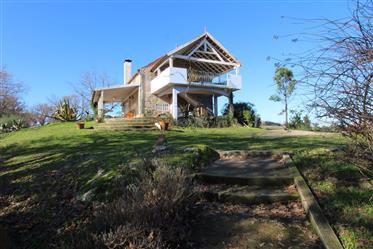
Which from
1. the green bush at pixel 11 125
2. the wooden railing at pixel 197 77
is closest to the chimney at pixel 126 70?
the wooden railing at pixel 197 77

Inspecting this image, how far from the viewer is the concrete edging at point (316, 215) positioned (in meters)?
3.33

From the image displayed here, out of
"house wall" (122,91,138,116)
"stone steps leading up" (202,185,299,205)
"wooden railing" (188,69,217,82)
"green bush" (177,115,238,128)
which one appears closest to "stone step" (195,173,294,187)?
"stone steps leading up" (202,185,299,205)

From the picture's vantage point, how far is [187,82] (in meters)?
22.2

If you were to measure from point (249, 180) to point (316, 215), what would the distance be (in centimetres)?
154

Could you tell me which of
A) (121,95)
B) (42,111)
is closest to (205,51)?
(121,95)

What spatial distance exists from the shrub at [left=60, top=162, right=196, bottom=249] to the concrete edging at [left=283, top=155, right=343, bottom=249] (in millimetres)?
1521

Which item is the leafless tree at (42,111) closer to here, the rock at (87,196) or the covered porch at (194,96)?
the covered porch at (194,96)

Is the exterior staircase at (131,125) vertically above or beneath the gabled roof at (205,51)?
beneath

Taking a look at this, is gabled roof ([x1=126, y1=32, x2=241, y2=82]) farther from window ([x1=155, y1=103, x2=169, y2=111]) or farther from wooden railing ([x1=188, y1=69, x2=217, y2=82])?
window ([x1=155, y1=103, x2=169, y2=111])

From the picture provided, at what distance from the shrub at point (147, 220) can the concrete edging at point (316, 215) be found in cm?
152

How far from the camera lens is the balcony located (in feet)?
70.7

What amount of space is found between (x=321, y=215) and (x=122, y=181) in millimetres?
2989

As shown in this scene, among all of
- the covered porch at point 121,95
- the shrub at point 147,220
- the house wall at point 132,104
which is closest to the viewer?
the shrub at point 147,220

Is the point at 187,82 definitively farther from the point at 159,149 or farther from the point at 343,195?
the point at 343,195
